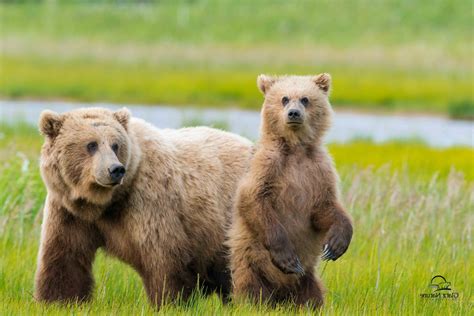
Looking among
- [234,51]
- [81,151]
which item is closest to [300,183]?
[81,151]

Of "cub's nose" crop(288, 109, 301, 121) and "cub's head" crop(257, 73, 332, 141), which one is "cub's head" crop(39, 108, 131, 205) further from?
"cub's nose" crop(288, 109, 301, 121)

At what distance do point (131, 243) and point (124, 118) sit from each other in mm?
806

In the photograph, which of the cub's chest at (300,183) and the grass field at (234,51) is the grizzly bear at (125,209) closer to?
the cub's chest at (300,183)

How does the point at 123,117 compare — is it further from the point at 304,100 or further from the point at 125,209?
the point at 304,100

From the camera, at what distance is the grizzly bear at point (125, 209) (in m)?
6.63

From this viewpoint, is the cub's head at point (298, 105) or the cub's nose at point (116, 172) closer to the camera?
the cub's nose at point (116, 172)

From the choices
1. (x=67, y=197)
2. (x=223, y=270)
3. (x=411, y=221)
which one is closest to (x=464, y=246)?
(x=411, y=221)

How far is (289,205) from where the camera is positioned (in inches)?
257

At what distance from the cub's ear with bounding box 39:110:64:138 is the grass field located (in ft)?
56.8

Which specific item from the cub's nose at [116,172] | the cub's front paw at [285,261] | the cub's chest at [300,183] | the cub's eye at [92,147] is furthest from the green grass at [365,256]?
the cub's eye at [92,147]

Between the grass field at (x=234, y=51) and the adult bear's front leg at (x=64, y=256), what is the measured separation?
17.1m

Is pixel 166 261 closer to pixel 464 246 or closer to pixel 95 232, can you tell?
pixel 95 232

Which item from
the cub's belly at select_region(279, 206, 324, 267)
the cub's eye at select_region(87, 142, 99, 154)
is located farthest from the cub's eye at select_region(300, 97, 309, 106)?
the cub's eye at select_region(87, 142, 99, 154)

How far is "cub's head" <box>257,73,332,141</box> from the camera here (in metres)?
6.57
